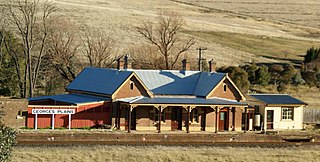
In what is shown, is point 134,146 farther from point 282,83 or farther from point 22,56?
point 282,83

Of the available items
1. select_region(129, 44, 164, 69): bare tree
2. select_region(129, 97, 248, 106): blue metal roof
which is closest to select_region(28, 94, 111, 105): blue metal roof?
select_region(129, 97, 248, 106): blue metal roof

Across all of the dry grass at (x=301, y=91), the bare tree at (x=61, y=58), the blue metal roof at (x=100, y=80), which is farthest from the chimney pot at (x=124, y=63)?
the dry grass at (x=301, y=91)

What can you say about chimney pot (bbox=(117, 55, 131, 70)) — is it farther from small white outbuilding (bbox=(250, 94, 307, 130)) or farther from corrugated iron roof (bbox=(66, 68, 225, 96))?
small white outbuilding (bbox=(250, 94, 307, 130))

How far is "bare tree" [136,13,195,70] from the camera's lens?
77.5 m

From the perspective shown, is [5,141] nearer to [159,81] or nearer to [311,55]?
[159,81]

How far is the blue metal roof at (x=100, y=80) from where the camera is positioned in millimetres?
55750

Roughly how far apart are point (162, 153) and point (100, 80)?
1622cm

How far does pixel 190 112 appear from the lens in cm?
5575

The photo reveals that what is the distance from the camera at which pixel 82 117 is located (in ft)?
177

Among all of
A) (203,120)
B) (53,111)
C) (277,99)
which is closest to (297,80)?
(277,99)

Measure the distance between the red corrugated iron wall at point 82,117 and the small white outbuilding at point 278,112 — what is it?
10.9 metres

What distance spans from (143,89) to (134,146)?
38.5 ft

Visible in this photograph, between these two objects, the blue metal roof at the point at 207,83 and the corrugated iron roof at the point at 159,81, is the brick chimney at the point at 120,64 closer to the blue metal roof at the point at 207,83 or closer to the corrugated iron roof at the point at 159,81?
the corrugated iron roof at the point at 159,81

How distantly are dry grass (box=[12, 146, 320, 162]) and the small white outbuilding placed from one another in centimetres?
1082
